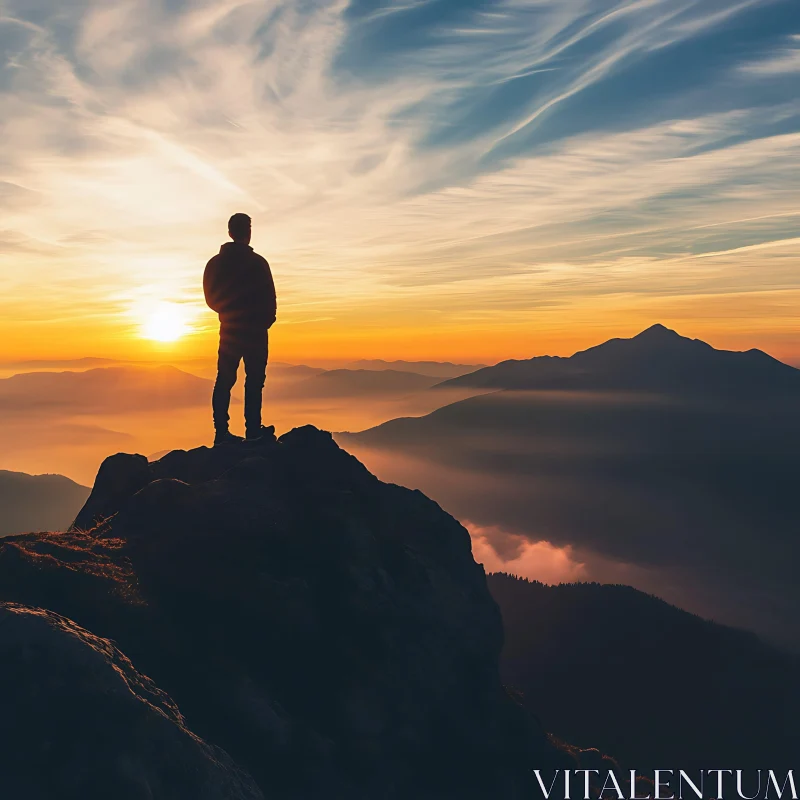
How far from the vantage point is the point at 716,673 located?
520 ft

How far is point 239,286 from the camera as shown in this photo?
20672 millimetres

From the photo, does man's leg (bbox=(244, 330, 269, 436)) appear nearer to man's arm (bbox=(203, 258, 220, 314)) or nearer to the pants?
the pants

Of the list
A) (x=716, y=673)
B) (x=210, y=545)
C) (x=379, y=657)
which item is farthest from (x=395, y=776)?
(x=716, y=673)

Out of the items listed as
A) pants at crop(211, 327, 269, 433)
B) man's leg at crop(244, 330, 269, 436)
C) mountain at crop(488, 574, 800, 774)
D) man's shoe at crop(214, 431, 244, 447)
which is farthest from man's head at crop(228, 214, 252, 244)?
mountain at crop(488, 574, 800, 774)

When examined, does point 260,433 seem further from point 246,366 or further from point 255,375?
point 246,366

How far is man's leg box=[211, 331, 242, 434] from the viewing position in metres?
21.6

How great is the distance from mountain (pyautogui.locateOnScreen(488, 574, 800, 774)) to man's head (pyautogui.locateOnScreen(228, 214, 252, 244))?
319ft

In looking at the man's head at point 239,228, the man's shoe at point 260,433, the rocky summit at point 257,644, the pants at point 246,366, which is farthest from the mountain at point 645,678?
the man's head at point 239,228

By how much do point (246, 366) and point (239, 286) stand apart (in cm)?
288

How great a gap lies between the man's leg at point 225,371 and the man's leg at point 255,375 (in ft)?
1.33

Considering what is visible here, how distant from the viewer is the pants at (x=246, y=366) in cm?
2147

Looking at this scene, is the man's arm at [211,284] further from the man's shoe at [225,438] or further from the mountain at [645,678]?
the mountain at [645,678]

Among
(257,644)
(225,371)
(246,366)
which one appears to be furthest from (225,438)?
(257,644)

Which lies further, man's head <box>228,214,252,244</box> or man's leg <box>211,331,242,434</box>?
man's leg <box>211,331,242,434</box>
